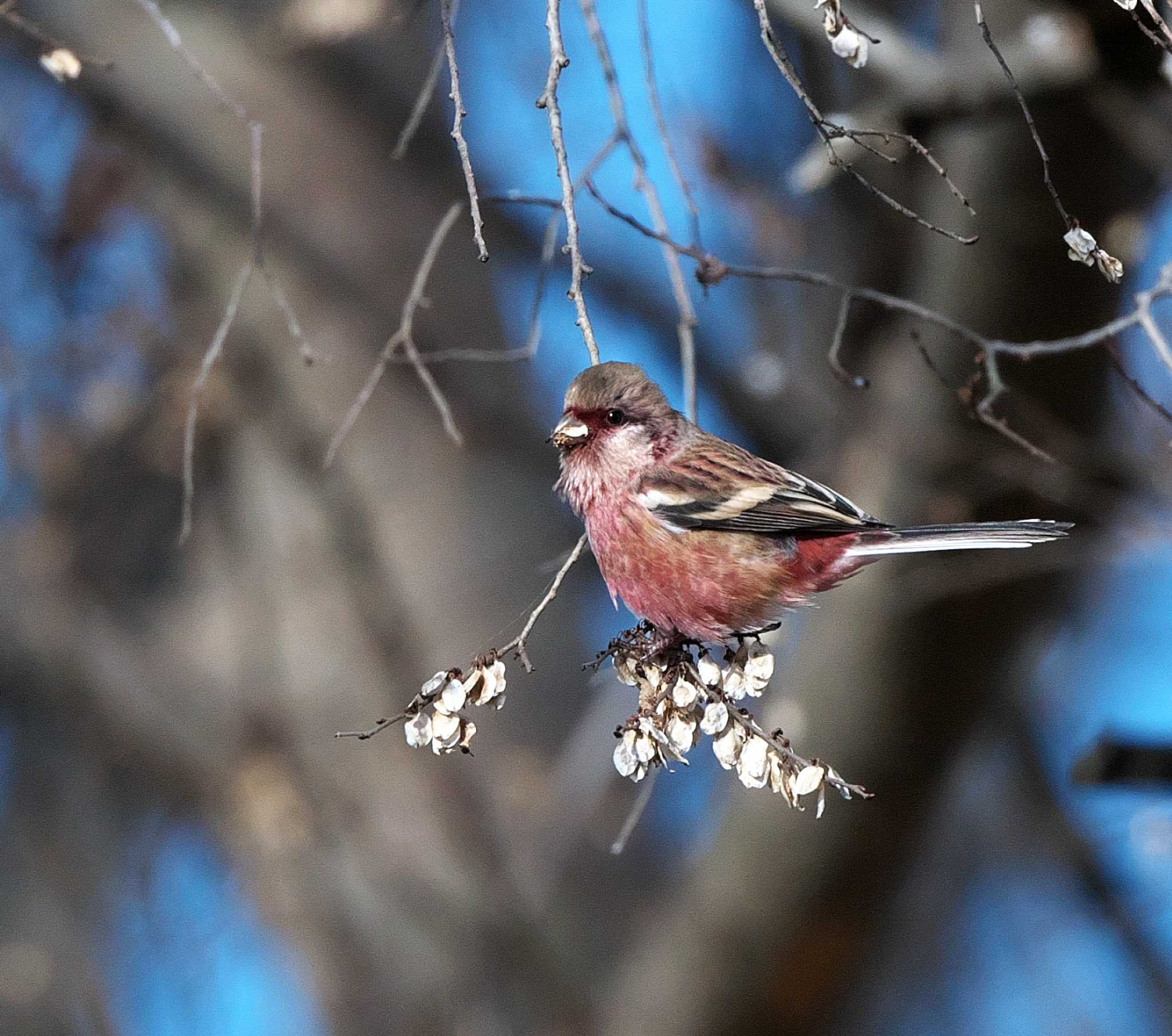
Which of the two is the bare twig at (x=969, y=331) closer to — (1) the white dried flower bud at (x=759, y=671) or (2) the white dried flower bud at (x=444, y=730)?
(1) the white dried flower bud at (x=759, y=671)

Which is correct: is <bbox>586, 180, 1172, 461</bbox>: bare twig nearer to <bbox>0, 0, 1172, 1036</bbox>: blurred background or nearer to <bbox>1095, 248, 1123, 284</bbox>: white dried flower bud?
<bbox>1095, 248, 1123, 284</bbox>: white dried flower bud

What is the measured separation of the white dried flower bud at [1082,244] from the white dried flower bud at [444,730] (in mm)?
1412

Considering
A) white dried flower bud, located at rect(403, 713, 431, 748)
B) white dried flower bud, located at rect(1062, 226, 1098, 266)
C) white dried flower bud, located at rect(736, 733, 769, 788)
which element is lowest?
white dried flower bud, located at rect(403, 713, 431, 748)

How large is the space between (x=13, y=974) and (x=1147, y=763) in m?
6.95

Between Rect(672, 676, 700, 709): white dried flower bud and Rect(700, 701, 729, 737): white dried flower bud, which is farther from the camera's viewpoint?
Rect(672, 676, 700, 709): white dried flower bud

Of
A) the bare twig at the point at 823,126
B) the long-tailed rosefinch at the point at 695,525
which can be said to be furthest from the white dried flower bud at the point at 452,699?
the bare twig at the point at 823,126

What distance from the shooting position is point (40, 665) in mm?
7074

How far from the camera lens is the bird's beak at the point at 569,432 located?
3.10 meters

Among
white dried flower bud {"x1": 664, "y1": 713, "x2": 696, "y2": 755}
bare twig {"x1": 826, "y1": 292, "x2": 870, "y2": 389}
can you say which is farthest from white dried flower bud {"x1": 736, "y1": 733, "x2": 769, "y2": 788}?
bare twig {"x1": 826, "y1": 292, "x2": 870, "y2": 389}

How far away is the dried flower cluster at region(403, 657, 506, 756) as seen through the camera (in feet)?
7.63

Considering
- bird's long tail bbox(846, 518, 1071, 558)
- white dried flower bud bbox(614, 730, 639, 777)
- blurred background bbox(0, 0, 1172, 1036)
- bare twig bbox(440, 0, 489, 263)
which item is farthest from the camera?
blurred background bbox(0, 0, 1172, 1036)

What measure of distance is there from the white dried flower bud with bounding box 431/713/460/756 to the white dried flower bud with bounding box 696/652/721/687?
1.78 ft

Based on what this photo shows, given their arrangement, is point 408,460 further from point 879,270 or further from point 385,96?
point 879,270

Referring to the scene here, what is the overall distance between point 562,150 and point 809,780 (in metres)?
1.19
